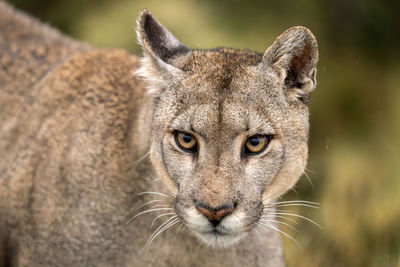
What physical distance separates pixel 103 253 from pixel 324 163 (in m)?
5.10

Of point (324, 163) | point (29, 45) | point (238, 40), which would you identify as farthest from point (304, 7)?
point (29, 45)

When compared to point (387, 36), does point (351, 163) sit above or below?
below

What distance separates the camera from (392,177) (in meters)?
10.0

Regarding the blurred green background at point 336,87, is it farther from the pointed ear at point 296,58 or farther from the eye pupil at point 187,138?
the eye pupil at point 187,138

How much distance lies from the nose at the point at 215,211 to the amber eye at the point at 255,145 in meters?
0.49

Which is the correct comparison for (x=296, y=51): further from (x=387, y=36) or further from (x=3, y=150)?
(x=387, y=36)

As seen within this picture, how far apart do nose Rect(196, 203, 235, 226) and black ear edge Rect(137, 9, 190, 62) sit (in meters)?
1.36

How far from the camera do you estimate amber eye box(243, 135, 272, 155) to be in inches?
213

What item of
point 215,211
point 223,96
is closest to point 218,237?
point 215,211

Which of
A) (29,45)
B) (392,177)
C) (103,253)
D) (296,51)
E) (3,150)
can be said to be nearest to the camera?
(296,51)

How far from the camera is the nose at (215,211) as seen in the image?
5.11 m

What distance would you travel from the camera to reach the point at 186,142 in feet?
18.1

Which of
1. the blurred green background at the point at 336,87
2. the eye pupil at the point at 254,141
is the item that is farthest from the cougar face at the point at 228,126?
the blurred green background at the point at 336,87

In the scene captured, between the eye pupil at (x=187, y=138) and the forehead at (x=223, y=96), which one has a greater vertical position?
the forehead at (x=223, y=96)
